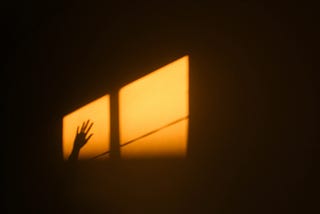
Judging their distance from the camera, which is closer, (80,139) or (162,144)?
(162,144)

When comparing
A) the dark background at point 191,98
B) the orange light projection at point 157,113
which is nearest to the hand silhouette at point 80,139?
the dark background at point 191,98

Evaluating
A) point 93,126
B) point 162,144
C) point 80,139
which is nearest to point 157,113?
point 162,144

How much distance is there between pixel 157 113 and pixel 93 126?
0.53 meters

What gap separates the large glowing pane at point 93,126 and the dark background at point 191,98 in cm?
7

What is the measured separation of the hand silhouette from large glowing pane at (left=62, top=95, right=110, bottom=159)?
0.02 metres

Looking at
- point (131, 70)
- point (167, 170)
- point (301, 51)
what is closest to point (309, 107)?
point (301, 51)

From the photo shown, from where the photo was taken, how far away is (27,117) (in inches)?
115

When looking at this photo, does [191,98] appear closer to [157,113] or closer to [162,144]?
[157,113]

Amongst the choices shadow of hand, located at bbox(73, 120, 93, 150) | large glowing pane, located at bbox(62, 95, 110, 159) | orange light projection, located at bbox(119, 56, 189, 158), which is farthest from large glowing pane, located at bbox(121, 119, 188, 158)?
shadow of hand, located at bbox(73, 120, 93, 150)

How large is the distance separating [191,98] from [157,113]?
0.27 metres

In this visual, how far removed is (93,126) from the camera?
2.71m

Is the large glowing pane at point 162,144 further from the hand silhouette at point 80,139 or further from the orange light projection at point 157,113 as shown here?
the hand silhouette at point 80,139

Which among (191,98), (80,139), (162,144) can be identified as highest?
(191,98)

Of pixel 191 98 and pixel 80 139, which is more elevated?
pixel 191 98
